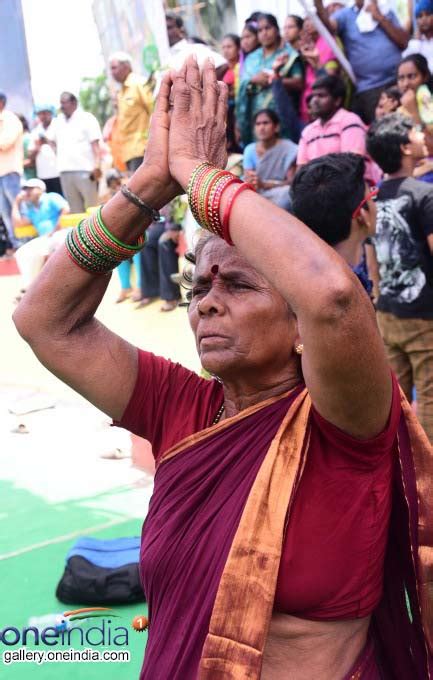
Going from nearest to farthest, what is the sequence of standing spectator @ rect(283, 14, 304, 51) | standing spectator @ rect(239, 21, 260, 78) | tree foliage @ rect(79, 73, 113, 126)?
1. standing spectator @ rect(283, 14, 304, 51)
2. standing spectator @ rect(239, 21, 260, 78)
3. tree foliage @ rect(79, 73, 113, 126)

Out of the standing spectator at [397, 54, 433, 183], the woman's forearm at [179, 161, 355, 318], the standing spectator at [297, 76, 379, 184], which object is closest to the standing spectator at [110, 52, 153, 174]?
the standing spectator at [297, 76, 379, 184]

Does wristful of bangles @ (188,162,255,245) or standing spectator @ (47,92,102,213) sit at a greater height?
wristful of bangles @ (188,162,255,245)

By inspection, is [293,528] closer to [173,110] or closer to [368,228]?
[173,110]

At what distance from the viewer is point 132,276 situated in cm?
1103

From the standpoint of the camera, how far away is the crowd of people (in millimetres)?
3895

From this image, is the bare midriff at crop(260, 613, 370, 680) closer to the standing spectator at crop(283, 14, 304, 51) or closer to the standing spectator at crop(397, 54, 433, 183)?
the standing spectator at crop(397, 54, 433, 183)

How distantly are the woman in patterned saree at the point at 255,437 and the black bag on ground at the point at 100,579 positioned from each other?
188cm

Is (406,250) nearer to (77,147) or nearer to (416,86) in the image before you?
(416,86)

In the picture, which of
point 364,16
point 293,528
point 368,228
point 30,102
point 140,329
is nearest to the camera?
point 293,528

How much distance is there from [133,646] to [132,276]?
8131mm

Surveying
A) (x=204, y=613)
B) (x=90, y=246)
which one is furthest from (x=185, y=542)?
(x=90, y=246)

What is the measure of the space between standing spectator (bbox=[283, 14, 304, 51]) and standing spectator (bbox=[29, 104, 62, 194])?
727 cm

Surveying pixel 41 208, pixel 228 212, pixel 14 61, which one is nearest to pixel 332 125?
pixel 228 212

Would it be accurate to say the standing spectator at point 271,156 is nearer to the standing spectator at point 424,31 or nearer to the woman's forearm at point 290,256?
the standing spectator at point 424,31
